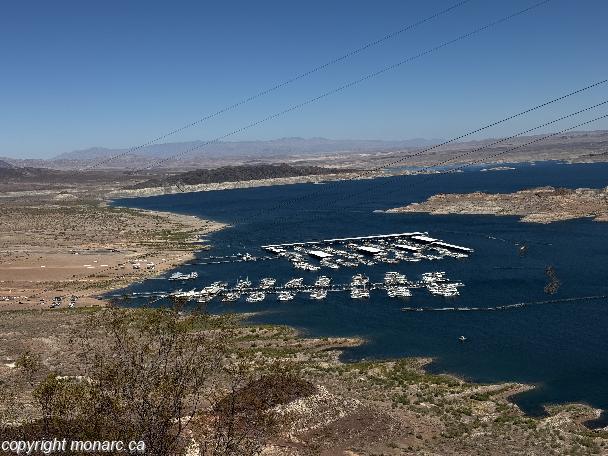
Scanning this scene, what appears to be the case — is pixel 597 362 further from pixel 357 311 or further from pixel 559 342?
pixel 357 311

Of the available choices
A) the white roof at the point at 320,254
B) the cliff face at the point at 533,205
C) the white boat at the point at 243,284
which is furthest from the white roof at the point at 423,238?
the white boat at the point at 243,284

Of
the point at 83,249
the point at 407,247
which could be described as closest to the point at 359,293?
the point at 407,247

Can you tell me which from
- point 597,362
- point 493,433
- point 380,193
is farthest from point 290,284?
point 380,193

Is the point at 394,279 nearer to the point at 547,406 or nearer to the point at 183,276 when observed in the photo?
the point at 183,276

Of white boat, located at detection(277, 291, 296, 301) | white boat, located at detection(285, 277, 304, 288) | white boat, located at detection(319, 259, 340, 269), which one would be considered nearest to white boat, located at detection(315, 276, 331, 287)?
white boat, located at detection(285, 277, 304, 288)

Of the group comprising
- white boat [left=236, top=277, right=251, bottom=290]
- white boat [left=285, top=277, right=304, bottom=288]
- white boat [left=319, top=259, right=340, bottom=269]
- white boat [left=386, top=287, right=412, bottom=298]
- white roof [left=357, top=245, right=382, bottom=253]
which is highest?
white boat [left=236, top=277, right=251, bottom=290]

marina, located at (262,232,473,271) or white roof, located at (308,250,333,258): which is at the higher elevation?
white roof, located at (308,250,333,258)

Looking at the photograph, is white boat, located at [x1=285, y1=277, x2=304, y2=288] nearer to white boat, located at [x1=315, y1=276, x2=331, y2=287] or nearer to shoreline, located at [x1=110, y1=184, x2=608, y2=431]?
white boat, located at [x1=315, y1=276, x2=331, y2=287]

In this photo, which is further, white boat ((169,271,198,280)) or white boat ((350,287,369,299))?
white boat ((169,271,198,280))
